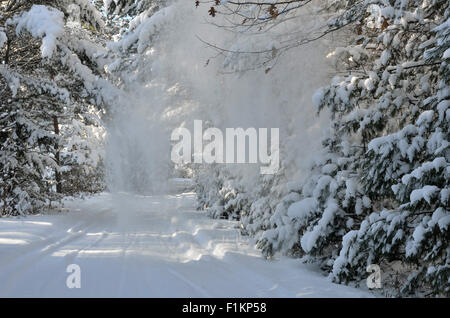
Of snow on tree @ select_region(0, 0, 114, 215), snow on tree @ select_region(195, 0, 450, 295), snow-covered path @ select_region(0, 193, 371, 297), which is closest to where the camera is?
snow on tree @ select_region(195, 0, 450, 295)

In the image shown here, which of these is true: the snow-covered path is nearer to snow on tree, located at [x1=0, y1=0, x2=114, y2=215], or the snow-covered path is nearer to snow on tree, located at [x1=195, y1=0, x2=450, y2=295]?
snow on tree, located at [x1=195, y1=0, x2=450, y2=295]

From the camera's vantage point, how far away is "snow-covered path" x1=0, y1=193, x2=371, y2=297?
5.04 m

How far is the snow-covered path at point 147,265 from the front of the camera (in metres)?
5.04

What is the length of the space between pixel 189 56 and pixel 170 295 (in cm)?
617

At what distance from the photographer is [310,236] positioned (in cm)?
593

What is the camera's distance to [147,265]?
6.38 m

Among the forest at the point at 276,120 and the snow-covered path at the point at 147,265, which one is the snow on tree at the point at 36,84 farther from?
the snow-covered path at the point at 147,265

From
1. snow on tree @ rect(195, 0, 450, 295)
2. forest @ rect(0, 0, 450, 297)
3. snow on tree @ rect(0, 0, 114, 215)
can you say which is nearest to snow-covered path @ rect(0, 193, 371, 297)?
forest @ rect(0, 0, 450, 297)

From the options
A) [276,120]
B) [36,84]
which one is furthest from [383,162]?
[36,84]

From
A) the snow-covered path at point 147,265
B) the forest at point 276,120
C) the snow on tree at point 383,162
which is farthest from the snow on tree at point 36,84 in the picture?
the snow on tree at point 383,162

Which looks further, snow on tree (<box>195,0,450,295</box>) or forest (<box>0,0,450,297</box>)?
forest (<box>0,0,450,297</box>)

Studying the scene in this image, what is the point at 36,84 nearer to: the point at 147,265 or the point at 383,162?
the point at 147,265
